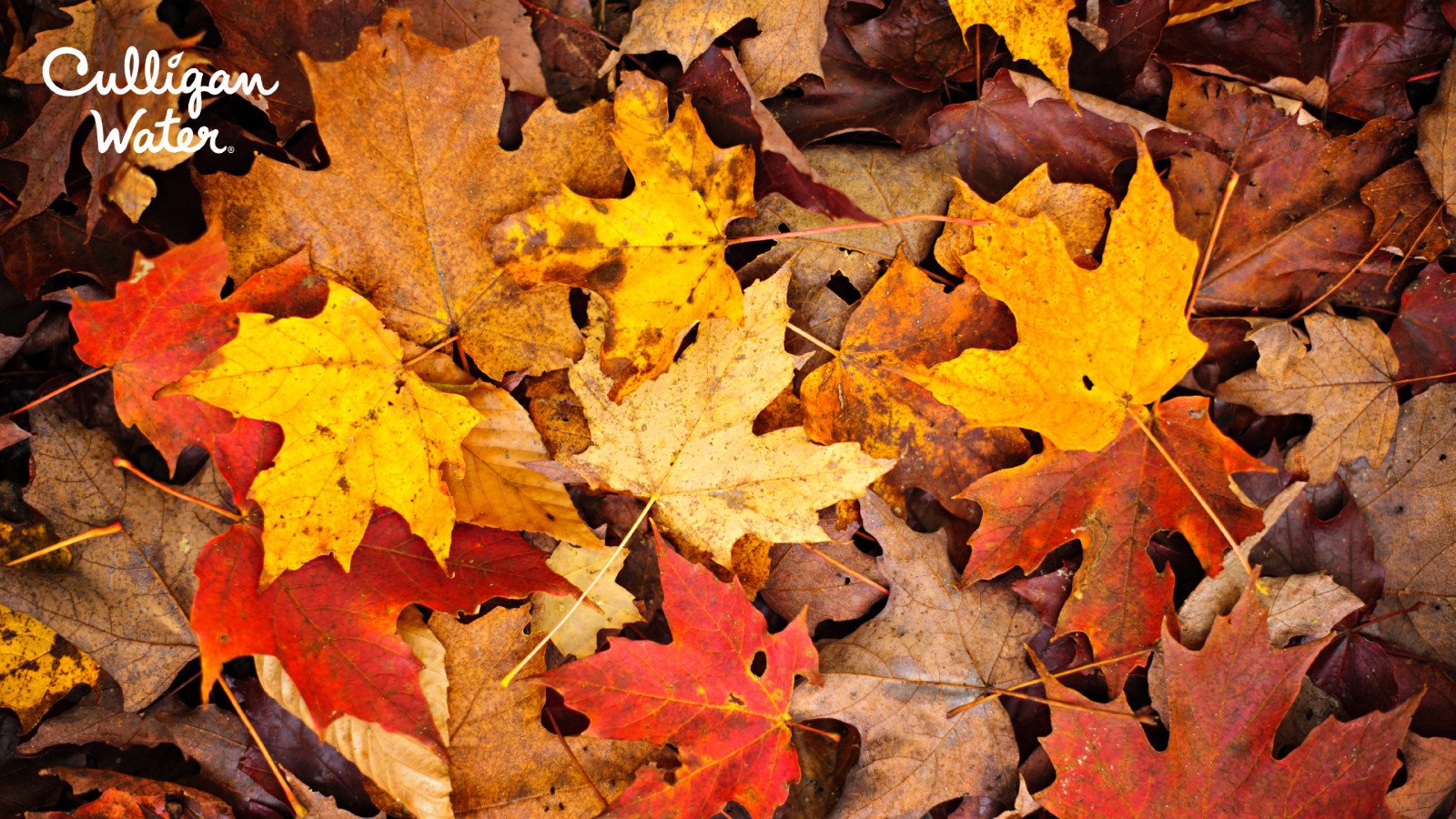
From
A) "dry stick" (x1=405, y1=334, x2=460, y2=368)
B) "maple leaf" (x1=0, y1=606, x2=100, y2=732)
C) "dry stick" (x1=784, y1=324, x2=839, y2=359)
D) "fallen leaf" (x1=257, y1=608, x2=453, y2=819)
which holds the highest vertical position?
"dry stick" (x1=405, y1=334, x2=460, y2=368)

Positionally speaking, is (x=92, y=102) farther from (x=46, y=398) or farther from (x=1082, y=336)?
(x=1082, y=336)

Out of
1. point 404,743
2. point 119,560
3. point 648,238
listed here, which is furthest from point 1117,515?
point 119,560

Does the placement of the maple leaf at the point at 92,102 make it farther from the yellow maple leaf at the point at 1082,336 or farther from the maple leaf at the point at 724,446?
the yellow maple leaf at the point at 1082,336

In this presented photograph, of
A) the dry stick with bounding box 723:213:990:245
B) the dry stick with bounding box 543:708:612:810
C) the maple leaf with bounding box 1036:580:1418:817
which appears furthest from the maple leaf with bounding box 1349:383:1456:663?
the dry stick with bounding box 543:708:612:810

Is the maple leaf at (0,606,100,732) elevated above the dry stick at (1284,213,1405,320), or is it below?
below

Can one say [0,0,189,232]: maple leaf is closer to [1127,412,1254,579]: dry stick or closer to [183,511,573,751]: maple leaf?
[183,511,573,751]: maple leaf

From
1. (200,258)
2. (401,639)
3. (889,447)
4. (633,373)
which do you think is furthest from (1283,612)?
(200,258)
